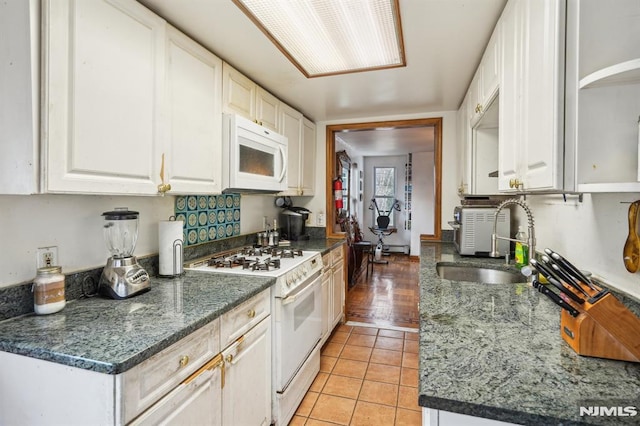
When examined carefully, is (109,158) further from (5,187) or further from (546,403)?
(546,403)

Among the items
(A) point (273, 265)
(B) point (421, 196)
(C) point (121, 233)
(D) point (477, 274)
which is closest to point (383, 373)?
(D) point (477, 274)

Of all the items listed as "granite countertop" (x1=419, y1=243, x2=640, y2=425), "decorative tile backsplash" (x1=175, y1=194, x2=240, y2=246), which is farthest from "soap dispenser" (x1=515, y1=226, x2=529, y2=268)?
"decorative tile backsplash" (x1=175, y1=194, x2=240, y2=246)

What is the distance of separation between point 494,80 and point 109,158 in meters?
1.78

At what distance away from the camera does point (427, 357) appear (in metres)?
0.84

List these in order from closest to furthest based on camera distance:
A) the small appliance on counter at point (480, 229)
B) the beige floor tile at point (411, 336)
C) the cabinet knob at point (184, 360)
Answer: the cabinet knob at point (184, 360), the small appliance on counter at point (480, 229), the beige floor tile at point (411, 336)

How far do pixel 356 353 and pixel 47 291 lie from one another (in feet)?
7.32

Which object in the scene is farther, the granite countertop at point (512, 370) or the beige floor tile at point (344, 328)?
the beige floor tile at point (344, 328)

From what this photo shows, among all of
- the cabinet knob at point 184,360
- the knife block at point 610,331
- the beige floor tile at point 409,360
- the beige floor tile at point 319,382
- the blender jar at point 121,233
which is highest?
the blender jar at point 121,233

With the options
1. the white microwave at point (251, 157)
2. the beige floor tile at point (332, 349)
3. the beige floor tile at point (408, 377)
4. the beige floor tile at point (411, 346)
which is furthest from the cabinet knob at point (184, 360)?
the beige floor tile at point (411, 346)

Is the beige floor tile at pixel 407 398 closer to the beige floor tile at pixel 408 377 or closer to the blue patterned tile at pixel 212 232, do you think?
the beige floor tile at pixel 408 377

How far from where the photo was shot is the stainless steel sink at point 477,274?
1964mm

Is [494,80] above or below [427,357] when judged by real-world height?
above

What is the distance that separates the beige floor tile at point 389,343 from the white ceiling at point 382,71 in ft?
7.05

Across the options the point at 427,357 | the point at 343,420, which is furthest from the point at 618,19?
the point at 343,420
